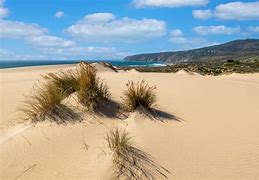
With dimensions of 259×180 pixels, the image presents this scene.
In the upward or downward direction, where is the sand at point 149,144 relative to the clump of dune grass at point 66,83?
downward

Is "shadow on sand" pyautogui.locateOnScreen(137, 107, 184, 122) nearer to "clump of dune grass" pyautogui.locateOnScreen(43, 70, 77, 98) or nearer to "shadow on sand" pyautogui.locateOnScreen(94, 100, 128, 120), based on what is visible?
"shadow on sand" pyautogui.locateOnScreen(94, 100, 128, 120)

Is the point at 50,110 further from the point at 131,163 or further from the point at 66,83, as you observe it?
the point at 131,163

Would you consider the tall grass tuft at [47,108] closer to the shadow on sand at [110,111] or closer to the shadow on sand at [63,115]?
the shadow on sand at [63,115]

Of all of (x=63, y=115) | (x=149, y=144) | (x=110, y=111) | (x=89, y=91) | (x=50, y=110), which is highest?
(x=89, y=91)

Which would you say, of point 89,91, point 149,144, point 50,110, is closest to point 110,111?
point 89,91

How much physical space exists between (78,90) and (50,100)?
89cm

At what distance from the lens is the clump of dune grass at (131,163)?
17.1ft

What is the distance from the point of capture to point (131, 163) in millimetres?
5391

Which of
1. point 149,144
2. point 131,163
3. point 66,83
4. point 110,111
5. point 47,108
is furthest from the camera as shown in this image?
point 66,83

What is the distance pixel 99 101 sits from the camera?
7.55m

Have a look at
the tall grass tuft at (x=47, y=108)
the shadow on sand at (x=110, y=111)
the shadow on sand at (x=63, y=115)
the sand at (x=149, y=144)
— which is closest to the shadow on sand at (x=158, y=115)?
the sand at (x=149, y=144)

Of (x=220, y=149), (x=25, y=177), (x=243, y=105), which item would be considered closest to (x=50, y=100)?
(x=25, y=177)

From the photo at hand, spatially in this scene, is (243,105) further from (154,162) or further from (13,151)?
(13,151)

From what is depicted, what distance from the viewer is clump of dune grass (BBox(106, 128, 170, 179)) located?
5.21m
